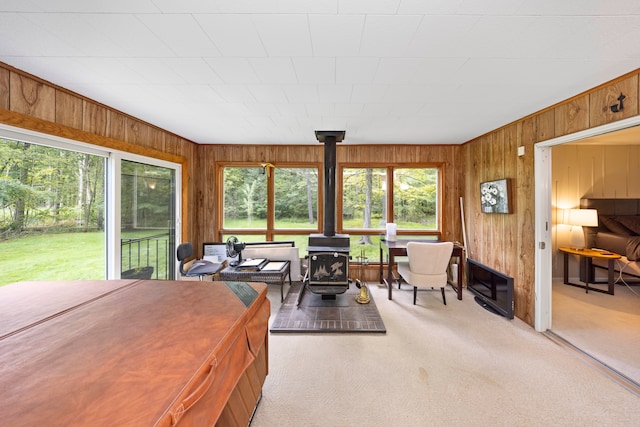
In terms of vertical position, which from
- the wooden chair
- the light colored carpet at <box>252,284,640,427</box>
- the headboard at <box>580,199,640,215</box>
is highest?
the headboard at <box>580,199,640,215</box>

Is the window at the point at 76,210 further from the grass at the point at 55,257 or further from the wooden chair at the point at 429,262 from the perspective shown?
the wooden chair at the point at 429,262

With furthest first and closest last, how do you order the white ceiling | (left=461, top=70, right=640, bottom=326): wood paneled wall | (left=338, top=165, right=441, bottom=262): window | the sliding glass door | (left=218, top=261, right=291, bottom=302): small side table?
(left=338, top=165, right=441, bottom=262): window, (left=218, top=261, right=291, bottom=302): small side table, the sliding glass door, (left=461, top=70, right=640, bottom=326): wood paneled wall, the white ceiling

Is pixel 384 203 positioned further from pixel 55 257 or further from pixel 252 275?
pixel 55 257

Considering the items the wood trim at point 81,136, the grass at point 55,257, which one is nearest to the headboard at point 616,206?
the wood trim at point 81,136

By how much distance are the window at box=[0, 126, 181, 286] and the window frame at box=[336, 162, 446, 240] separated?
8.65ft

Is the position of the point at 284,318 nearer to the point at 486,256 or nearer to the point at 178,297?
the point at 178,297

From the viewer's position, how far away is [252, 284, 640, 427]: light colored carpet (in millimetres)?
1564

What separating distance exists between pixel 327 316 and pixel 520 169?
2.87 metres

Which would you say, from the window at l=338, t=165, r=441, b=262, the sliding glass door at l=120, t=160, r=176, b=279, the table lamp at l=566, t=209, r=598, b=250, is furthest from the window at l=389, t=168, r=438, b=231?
the sliding glass door at l=120, t=160, r=176, b=279

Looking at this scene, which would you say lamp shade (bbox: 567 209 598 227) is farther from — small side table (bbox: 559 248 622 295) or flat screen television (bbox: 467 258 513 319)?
flat screen television (bbox: 467 258 513 319)

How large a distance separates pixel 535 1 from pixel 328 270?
2907 mm

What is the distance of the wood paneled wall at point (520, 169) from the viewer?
1.97 m

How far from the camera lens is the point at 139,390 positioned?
0.69m

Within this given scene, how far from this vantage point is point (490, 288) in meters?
3.24
